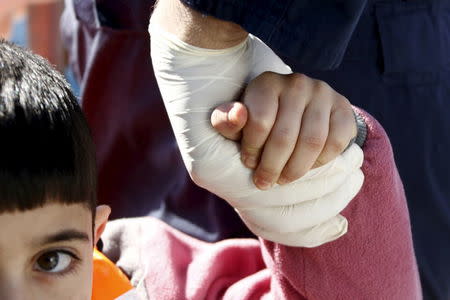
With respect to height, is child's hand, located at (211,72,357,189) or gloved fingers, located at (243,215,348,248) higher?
child's hand, located at (211,72,357,189)

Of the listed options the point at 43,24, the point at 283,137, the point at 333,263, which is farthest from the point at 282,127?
the point at 43,24

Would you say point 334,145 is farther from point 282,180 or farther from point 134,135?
point 134,135

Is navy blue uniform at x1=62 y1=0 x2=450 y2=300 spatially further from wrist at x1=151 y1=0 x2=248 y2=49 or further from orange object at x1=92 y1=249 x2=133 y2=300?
orange object at x1=92 y1=249 x2=133 y2=300

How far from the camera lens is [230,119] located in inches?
35.5

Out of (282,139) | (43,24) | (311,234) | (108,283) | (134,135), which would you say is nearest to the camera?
(282,139)

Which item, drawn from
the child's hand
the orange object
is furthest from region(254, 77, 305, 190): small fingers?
the orange object

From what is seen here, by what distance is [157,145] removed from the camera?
52.4 inches

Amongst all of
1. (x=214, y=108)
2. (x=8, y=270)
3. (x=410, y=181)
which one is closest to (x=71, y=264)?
(x=8, y=270)

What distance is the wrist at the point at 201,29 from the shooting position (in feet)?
3.00

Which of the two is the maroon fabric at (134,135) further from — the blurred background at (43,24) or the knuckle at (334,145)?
the blurred background at (43,24)

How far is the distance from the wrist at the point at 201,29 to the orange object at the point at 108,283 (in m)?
0.39

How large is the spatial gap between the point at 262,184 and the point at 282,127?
69 mm

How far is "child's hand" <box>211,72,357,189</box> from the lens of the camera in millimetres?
901

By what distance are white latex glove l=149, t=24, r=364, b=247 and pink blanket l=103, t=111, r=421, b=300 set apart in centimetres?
6
